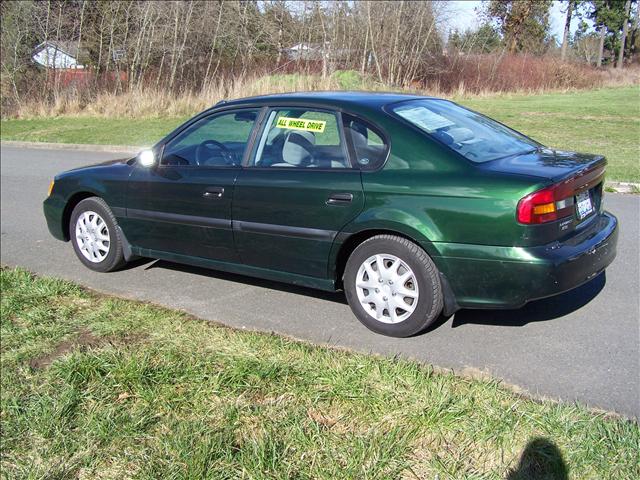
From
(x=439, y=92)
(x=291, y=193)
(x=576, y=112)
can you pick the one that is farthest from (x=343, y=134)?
(x=439, y=92)

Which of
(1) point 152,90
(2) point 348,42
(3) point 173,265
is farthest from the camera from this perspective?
(2) point 348,42

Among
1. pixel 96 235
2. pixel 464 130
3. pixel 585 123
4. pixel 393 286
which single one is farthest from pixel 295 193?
pixel 585 123

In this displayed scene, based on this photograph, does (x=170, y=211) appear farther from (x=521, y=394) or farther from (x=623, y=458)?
(x=623, y=458)

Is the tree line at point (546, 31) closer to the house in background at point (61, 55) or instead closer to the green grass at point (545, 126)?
the green grass at point (545, 126)

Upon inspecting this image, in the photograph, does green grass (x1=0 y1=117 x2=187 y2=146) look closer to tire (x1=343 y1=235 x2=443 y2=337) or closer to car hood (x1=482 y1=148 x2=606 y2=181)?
tire (x1=343 y1=235 x2=443 y2=337)

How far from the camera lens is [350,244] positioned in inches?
176

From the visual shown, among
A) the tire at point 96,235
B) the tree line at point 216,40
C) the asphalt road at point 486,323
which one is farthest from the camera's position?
the tree line at point 216,40

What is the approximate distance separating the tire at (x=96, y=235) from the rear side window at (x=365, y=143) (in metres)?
2.51

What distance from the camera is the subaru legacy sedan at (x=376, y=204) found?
386cm

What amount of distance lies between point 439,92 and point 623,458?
2352cm

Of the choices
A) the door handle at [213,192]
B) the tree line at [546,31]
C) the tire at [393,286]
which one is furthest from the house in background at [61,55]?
the tire at [393,286]

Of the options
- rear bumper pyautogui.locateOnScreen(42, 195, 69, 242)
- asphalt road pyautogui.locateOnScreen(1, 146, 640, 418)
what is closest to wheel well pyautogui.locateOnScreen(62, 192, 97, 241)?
rear bumper pyautogui.locateOnScreen(42, 195, 69, 242)

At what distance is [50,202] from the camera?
628 centimetres

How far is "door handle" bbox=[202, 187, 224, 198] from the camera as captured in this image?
495 cm
